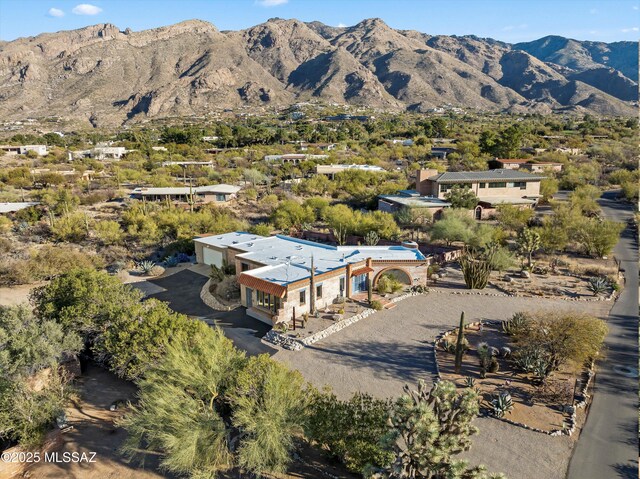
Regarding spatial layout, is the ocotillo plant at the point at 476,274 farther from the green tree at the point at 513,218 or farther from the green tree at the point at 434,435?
the green tree at the point at 434,435

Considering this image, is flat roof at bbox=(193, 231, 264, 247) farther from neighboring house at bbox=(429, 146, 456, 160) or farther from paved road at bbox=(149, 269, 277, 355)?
neighboring house at bbox=(429, 146, 456, 160)

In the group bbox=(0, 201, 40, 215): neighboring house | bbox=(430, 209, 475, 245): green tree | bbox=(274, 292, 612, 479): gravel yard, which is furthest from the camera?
bbox=(0, 201, 40, 215): neighboring house

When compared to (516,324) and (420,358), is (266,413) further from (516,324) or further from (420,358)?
(516,324)

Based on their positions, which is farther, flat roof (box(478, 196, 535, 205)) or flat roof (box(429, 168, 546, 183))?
flat roof (box(429, 168, 546, 183))

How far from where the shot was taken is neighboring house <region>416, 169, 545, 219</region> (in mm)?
46031

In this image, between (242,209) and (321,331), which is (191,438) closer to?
(321,331)

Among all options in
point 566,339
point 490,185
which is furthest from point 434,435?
point 490,185

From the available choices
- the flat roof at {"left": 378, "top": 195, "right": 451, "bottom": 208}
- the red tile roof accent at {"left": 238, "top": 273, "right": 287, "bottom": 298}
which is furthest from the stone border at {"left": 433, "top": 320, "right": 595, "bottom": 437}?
the flat roof at {"left": 378, "top": 195, "right": 451, "bottom": 208}

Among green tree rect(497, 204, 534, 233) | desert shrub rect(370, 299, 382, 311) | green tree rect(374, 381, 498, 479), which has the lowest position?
desert shrub rect(370, 299, 382, 311)

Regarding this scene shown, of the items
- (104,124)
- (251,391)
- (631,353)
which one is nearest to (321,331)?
(251,391)

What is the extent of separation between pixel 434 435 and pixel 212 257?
2327 cm

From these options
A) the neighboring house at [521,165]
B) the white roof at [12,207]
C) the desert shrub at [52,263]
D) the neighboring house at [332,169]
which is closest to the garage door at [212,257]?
the desert shrub at [52,263]

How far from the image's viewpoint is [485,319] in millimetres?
22000

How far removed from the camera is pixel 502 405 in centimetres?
1456
